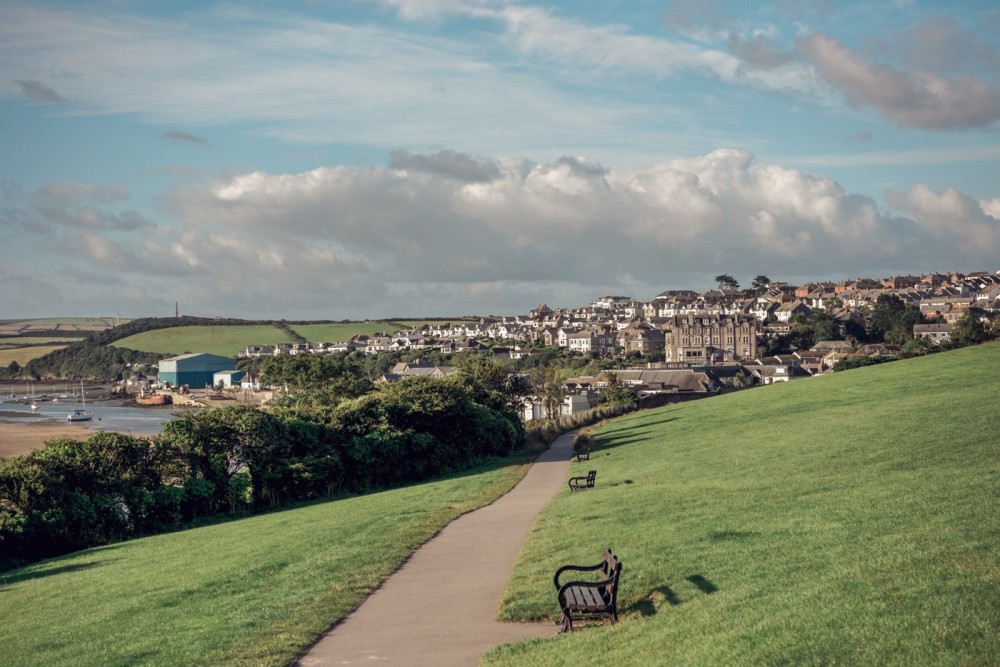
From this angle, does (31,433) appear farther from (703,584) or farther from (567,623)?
(703,584)

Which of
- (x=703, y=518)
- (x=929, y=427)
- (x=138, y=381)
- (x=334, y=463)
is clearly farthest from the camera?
(x=138, y=381)

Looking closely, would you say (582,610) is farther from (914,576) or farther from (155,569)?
(155,569)

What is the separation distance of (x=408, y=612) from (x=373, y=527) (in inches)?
336

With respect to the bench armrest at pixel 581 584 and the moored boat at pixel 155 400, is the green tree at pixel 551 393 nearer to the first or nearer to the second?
the bench armrest at pixel 581 584

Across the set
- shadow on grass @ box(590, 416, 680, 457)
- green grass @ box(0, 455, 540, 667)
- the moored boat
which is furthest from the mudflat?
green grass @ box(0, 455, 540, 667)

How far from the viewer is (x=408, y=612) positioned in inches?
524

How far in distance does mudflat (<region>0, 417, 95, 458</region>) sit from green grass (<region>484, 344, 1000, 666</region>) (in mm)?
54662

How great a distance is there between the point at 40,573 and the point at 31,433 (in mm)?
71759

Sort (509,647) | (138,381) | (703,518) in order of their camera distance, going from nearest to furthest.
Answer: (509,647) < (703,518) < (138,381)

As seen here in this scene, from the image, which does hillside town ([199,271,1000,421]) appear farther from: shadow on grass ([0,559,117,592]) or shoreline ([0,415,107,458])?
shadow on grass ([0,559,117,592])

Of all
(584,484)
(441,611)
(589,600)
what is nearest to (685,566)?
(589,600)

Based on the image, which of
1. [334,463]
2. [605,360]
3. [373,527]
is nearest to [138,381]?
[605,360]

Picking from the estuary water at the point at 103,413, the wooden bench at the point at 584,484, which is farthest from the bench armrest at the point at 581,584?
the estuary water at the point at 103,413

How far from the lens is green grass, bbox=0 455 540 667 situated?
12531mm
